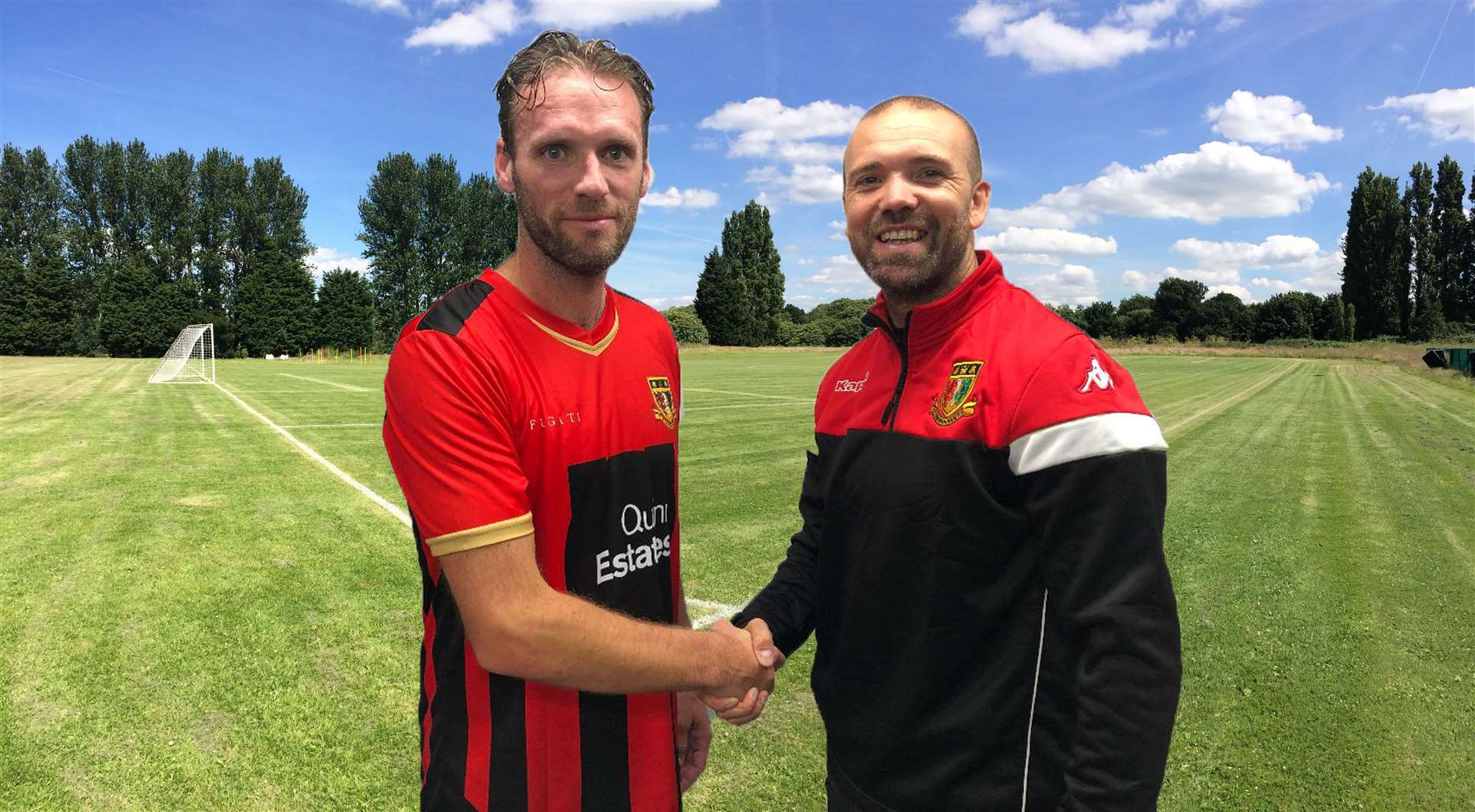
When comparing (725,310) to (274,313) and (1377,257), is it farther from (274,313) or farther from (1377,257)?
(1377,257)

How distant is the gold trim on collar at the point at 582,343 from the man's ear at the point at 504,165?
311mm

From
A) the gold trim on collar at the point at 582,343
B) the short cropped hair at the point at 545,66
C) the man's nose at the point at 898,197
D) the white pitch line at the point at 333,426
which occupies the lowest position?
the white pitch line at the point at 333,426

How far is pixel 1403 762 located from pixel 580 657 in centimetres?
449

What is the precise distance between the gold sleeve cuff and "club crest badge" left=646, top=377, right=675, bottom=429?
0.58 metres

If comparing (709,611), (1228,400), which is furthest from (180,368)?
(1228,400)

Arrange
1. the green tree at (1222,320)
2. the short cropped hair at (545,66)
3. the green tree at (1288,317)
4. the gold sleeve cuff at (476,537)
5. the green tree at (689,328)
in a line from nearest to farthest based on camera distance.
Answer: the gold sleeve cuff at (476,537) < the short cropped hair at (545,66) < the green tree at (689,328) < the green tree at (1288,317) < the green tree at (1222,320)

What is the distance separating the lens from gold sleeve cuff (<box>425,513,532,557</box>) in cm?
142

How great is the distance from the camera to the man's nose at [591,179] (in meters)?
1.65

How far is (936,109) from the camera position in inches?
75.2

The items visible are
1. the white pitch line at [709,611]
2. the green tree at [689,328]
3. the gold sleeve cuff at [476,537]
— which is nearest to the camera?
the gold sleeve cuff at [476,537]

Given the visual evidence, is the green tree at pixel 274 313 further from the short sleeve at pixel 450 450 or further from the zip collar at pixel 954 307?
the zip collar at pixel 954 307

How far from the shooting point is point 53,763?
140 inches

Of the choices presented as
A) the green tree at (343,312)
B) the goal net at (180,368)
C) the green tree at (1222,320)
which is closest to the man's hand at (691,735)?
the goal net at (180,368)

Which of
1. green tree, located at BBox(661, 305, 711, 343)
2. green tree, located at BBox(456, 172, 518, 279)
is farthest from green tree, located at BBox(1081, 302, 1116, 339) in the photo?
green tree, located at BBox(456, 172, 518, 279)
